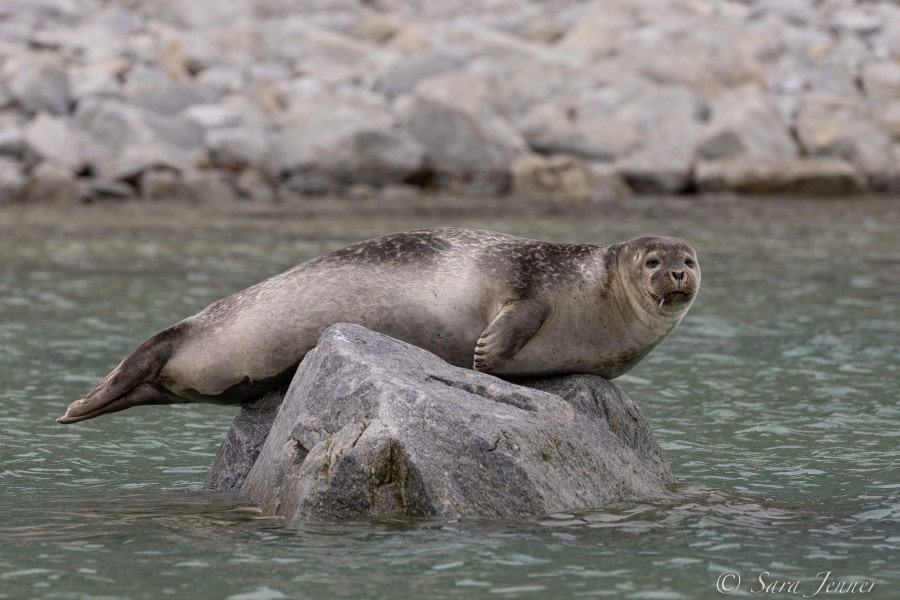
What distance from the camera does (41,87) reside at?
30328mm

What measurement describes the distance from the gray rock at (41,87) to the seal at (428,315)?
2335 cm

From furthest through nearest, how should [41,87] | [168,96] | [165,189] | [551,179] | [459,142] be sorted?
[168,96] < [41,87] < [459,142] < [551,179] < [165,189]

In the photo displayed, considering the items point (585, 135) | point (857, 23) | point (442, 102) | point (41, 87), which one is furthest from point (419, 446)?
point (857, 23)

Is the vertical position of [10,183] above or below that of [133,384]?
above

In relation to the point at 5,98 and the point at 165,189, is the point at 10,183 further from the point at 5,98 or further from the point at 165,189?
the point at 5,98

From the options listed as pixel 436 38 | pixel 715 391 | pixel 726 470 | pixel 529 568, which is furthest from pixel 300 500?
pixel 436 38

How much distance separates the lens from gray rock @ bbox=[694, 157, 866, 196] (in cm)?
2875

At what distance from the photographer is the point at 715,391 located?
37.3 ft

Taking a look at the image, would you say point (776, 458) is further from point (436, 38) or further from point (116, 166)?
point (436, 38)

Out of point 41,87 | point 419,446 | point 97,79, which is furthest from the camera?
point 97,79

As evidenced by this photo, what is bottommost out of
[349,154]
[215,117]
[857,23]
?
[349,154]

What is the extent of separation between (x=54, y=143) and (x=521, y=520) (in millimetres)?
23030

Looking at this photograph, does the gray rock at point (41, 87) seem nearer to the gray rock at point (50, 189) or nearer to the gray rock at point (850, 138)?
the gray rock at point (50, 189)

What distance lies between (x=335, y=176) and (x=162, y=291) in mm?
13370
